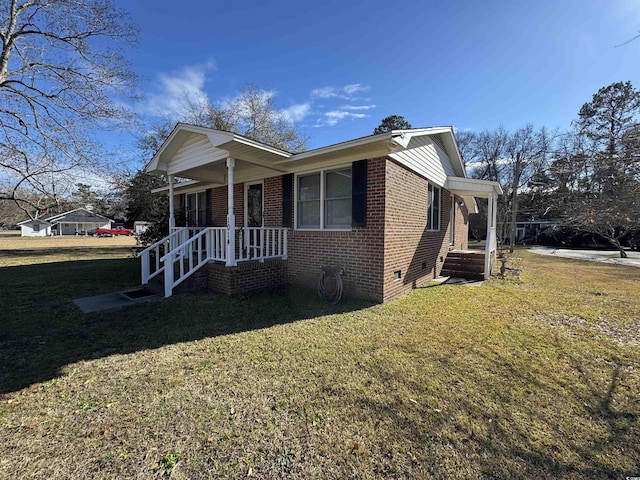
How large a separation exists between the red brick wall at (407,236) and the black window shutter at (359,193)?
50 centimetres

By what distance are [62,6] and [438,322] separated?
1746cm

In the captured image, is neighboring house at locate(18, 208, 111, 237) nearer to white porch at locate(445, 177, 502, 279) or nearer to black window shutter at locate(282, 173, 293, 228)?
black window shutter at locate(282, 173, 293, 228)

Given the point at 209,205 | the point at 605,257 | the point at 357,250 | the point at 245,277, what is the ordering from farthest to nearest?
the point at 605,257 → the point at 209,205 → the point at 245,277 → the point at 357,250

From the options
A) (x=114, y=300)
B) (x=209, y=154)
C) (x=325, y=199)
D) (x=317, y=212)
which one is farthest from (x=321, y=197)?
(x=114, y=300)

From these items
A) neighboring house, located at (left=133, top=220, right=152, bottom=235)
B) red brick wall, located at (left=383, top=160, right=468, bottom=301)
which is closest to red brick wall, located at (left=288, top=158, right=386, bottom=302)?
red brick wall, located at (left=383, top=160, right=468, bottom=301)

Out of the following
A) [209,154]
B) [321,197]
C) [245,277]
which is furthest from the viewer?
[321,197]

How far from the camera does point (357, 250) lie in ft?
21.2

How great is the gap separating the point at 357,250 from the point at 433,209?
4.30 m

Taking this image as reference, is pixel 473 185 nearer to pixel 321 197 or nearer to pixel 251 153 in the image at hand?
pixel 321 197

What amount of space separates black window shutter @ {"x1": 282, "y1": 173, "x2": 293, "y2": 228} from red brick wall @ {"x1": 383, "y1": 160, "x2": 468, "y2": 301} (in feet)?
8.73

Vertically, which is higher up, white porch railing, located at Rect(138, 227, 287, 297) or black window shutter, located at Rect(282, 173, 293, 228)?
black window shutter, located at Rect(282, 173, 293, 228)

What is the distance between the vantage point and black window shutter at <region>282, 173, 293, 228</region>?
7.59 metres

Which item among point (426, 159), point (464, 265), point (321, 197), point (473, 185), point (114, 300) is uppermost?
point (426, 159)

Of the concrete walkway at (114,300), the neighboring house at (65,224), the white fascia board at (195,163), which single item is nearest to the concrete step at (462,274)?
the white fascia board at (195,163)
